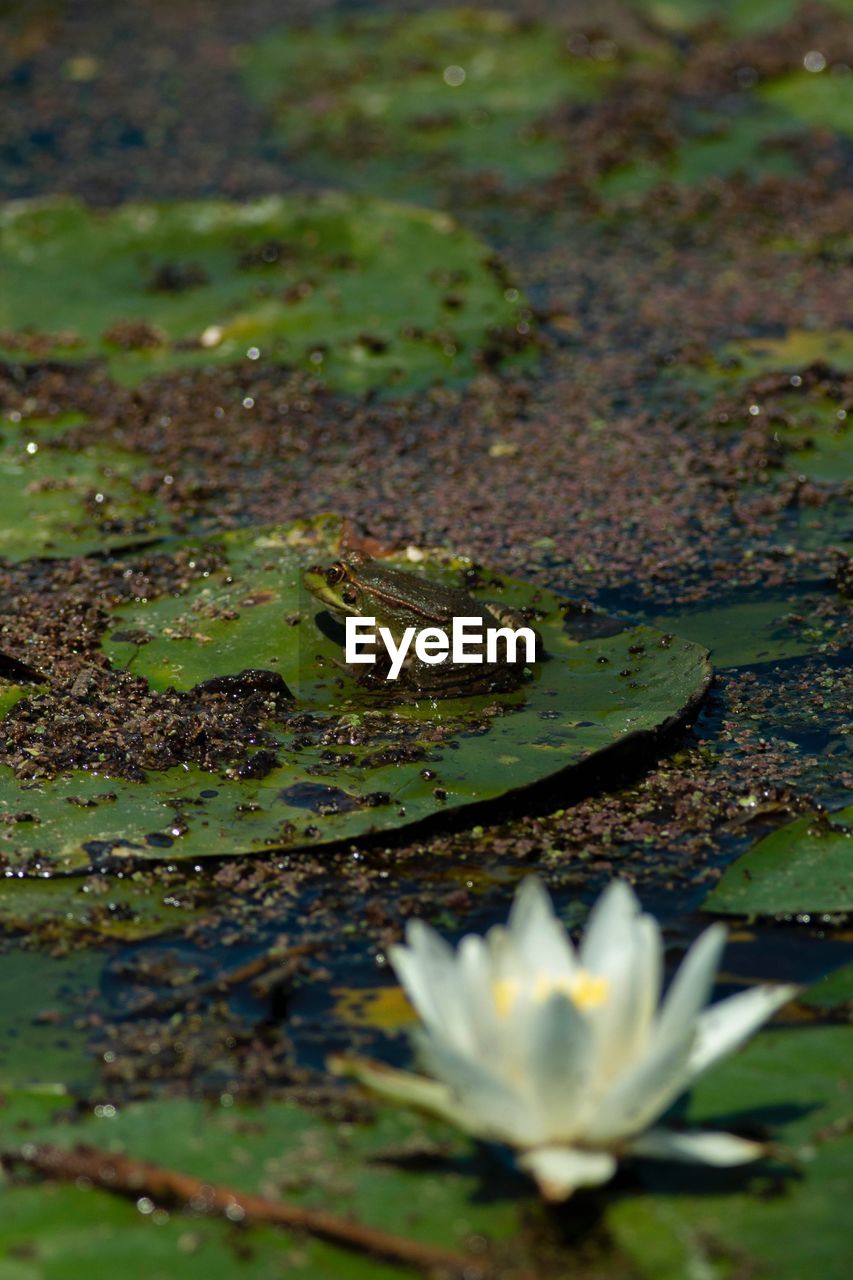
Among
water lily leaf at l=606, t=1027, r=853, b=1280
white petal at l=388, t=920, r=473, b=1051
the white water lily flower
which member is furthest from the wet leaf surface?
white petal at l=388, t=920, r=473, b=1051

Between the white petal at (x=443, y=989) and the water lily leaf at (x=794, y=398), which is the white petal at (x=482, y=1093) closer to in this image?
the white petal at (x=443, y=989)

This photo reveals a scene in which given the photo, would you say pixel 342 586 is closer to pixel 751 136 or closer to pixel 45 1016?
pixel 45 1016

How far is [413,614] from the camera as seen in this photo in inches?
178

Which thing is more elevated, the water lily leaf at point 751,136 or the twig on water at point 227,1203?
the twig on water at point 227,1203

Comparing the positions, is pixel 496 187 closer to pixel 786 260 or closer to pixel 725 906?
pixel 786 260

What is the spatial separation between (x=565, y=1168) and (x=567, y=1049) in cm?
21

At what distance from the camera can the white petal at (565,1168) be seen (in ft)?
8.04

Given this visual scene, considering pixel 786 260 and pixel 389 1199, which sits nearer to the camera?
pixel 389 1199

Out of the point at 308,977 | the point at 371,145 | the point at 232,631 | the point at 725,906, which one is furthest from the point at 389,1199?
the point at 371,145

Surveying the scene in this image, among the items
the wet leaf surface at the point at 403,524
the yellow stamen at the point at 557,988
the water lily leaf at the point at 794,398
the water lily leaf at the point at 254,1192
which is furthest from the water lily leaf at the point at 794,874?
the water lily leaf at the point at 794,398

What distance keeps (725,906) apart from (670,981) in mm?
243

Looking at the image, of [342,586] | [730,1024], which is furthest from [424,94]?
[730,1024]

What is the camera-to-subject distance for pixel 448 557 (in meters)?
5.09

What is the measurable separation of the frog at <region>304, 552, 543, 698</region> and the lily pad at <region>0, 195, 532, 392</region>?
7.42ft
